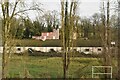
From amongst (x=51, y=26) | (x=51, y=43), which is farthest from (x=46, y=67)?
(x=51, y=26)

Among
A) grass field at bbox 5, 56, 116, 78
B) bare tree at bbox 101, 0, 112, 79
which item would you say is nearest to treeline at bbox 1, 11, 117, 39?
bare tree at bbox 101, 0, 112, 79

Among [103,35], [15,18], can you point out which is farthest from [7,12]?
[103,35]

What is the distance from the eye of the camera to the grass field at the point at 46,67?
13.3 feet

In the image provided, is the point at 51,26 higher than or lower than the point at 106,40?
higher

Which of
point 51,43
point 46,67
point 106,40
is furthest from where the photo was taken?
point 46,67

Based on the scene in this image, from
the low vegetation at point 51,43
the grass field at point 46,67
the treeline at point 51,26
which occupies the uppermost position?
the treeline at point 51,26

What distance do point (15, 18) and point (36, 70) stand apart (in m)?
0.80

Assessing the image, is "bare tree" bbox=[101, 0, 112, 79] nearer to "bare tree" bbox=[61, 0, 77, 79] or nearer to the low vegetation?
the low vegetation

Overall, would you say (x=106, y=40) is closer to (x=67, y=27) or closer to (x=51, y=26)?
(x=67, y=27)

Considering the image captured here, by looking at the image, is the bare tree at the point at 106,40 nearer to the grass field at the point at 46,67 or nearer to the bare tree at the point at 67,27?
the grass field at the point at 46,67

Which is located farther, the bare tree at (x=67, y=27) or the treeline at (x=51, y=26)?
the bare tree at (x=67, y=27)

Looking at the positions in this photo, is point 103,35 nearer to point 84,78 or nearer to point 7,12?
point 84,78

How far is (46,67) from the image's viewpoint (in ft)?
13.6

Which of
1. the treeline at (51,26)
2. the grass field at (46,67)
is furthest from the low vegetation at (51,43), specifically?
the grass field at (46,67)
